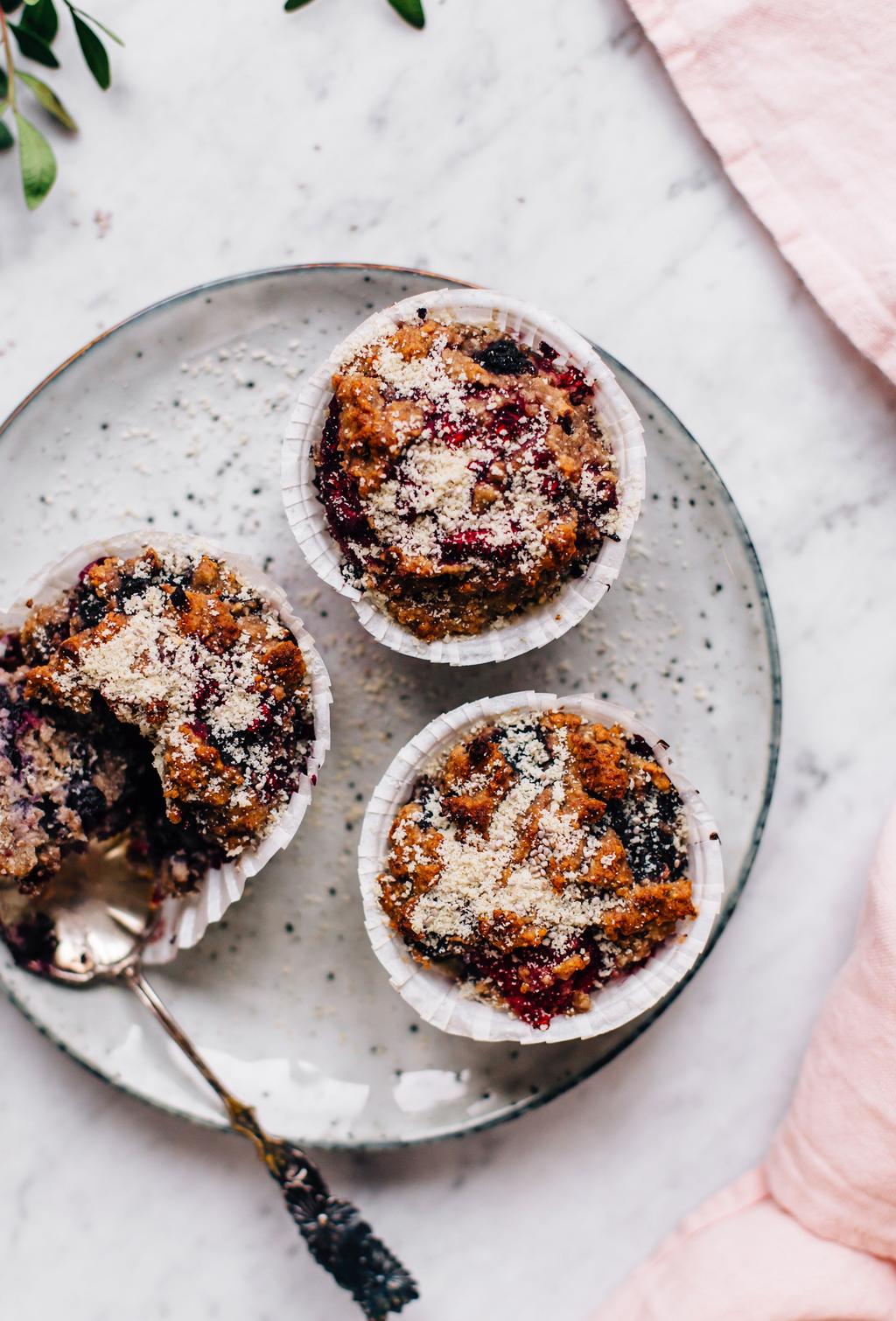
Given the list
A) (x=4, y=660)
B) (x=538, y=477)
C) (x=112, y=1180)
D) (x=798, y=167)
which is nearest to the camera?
(x=538, y=477)

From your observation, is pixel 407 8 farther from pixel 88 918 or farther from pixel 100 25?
pixel 88 918

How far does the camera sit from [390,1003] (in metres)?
3.14

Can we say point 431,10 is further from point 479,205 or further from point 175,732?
point 175,732

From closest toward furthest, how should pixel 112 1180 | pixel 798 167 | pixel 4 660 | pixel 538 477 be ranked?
pixel 538 477 < pixel 4 660 < pixel 798 167 < pixel 112 1180

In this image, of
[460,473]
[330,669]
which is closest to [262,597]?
[330,669]

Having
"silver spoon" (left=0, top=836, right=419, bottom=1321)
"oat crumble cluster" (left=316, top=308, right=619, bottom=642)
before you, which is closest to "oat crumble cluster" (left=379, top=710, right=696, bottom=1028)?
"oat crumble cluster" (left=316, top=308, right=619, bottom=642)

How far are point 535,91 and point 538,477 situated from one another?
132 centimetres

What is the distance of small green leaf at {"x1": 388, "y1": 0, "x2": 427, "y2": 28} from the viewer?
3.09 metres

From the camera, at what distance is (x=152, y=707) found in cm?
266

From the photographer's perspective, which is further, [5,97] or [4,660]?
[5,97]

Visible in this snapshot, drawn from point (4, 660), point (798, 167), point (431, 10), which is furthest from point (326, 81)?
point (4, 660)

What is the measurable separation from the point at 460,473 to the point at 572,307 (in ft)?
2.85

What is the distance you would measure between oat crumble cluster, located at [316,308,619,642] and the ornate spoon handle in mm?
1337

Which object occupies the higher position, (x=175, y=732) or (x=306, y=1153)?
(x=175, y=732)
